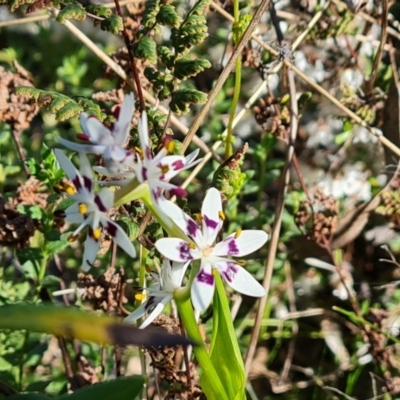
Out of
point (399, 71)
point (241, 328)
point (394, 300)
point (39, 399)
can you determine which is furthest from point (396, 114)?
point (39, 399)

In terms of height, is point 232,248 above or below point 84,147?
below

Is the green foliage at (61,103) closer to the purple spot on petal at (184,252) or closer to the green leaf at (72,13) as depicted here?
the green leaf at (72,13)

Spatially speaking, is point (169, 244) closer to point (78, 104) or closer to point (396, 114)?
point (78, 104)

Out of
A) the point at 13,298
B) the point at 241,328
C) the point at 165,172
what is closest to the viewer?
the point at 165,172

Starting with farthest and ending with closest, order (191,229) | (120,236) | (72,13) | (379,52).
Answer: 1. (379,52)
2. (72,13)
3. (191,229)
4. (120,236)

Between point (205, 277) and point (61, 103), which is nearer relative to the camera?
point (205, 277)

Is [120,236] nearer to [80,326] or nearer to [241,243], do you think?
[80,326]

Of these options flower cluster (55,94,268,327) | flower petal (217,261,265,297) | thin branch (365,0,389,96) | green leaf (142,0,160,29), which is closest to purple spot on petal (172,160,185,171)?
flower cluster (55,94,268,327)

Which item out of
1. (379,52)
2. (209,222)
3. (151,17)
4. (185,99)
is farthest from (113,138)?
(379,52)

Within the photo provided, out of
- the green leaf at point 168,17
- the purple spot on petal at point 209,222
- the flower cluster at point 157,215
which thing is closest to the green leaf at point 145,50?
the green leaf at point 168,17
